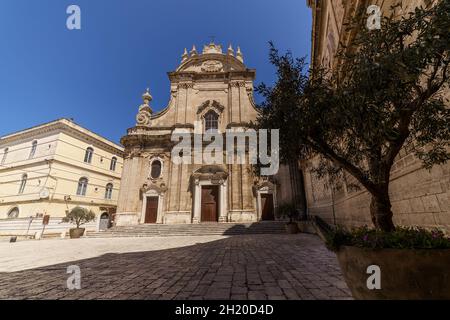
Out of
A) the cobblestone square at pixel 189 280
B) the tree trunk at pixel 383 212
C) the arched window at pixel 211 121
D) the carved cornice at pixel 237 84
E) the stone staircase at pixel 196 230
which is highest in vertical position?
the carved cornice at pixel 237 84

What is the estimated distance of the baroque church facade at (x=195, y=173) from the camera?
1717cm

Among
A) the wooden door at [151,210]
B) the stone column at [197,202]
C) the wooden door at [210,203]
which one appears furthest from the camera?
the wooden door at [151,210]

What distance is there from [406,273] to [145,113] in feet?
73.3

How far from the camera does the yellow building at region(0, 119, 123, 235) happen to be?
19.5 metres

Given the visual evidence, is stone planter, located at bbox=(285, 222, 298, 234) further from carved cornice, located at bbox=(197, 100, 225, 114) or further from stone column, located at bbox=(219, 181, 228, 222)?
carved cornice, located at bbox=(197, 100, 225, 114)

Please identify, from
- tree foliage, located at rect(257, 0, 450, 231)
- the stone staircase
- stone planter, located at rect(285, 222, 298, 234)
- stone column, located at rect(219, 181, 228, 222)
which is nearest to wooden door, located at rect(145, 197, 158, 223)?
the stone staircase

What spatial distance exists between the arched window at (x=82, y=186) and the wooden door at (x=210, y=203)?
15709 millimetres

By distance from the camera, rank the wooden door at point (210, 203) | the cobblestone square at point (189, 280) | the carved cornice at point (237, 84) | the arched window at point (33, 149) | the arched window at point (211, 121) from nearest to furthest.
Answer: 1. the cobblestone square at point (189, 280)
2. the wooden door at point (210, 203)
3. the arched window at point (211, 121)
4. the carved cornice at point (237, 84)
5. the arched window at point (33, 149)

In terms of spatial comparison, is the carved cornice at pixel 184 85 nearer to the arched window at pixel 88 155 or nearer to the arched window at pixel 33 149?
the arched window at pixel 88 155

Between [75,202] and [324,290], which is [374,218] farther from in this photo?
[75,202]

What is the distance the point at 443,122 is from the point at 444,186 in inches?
56.5

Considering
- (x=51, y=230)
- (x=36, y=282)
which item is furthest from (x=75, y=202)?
(x=36, y=282)

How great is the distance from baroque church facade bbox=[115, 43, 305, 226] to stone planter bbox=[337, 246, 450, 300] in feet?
44.0

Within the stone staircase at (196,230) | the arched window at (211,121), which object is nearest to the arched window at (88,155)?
the stone staircase at (196,230)
